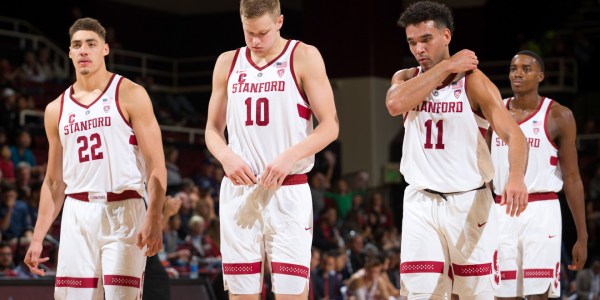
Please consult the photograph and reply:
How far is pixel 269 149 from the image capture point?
5848mm

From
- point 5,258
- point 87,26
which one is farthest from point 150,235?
point 5,258

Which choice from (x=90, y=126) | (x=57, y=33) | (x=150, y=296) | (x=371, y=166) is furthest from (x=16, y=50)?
(x=90, y=126)

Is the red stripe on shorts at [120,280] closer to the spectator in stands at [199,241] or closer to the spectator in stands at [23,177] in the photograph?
the spectator in stands at [199,241]

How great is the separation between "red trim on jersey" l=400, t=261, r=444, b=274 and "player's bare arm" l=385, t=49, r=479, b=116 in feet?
3.01

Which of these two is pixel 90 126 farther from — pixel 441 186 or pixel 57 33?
pixel 57 33

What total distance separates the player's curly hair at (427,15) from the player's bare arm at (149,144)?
170 centimetres

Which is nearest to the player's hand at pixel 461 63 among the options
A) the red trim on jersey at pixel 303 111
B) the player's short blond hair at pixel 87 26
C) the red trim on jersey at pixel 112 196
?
the red trim on jersey at pixel 303 111

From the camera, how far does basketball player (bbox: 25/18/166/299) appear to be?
20.4 ft

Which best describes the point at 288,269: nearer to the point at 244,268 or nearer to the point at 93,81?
the point at 244,268

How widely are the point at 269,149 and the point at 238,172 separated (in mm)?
303

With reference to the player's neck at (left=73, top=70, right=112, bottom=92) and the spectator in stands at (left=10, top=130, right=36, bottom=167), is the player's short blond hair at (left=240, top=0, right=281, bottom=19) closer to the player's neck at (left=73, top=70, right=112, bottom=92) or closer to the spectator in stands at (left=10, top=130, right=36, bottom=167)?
the player's neck at (left=73, top=70, right=112, bottom=92)

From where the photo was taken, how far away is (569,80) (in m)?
23.0

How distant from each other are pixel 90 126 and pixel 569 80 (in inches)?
721

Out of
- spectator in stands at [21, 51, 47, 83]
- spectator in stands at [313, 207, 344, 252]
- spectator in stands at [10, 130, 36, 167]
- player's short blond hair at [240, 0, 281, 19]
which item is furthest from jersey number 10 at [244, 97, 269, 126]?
spectator in stands at [21, 51, 47, 83]
